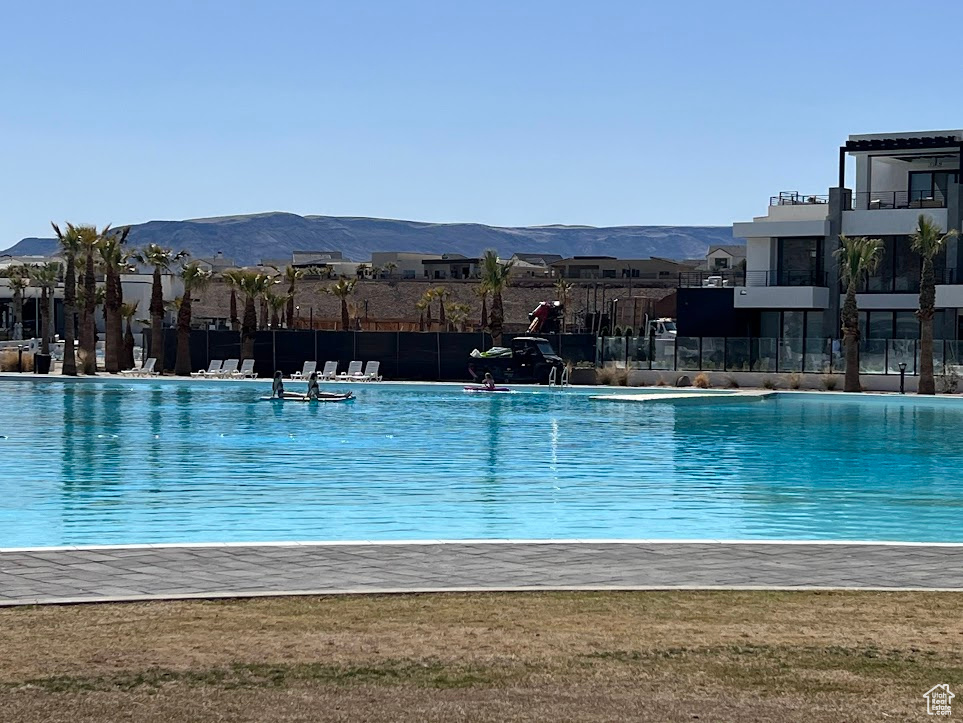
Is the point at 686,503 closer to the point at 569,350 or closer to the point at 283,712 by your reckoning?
the point at 283,712

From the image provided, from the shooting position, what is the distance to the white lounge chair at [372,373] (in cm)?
4903

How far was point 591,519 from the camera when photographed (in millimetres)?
16422

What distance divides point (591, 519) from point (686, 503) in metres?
2.20

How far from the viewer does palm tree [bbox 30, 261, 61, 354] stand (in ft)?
244

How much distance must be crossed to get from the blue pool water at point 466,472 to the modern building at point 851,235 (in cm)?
1738

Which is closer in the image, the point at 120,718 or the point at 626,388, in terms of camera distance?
the point at 120,718

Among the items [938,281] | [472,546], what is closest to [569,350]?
[938,281]

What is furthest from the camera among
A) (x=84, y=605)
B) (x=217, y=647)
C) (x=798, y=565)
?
(x=798, y=565)

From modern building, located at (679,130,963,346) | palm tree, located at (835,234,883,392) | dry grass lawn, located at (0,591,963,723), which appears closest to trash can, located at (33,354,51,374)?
modern building, located at (679,130,963,346)

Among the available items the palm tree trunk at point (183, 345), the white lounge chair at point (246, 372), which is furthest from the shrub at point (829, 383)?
the palm tree trunk at point (183, 345)

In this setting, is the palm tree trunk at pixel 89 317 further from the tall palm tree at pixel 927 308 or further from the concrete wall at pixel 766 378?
the tall palm tree at pixel 927 308

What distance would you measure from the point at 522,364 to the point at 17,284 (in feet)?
180

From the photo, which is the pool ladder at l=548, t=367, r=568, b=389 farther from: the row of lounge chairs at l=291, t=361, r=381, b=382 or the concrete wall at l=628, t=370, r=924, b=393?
the row of lounge chairs at l=291, t=361, r=381, b=382

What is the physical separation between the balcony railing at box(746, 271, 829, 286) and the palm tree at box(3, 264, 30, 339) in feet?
164
